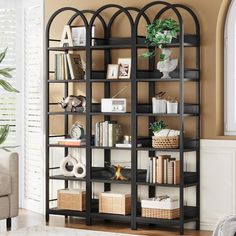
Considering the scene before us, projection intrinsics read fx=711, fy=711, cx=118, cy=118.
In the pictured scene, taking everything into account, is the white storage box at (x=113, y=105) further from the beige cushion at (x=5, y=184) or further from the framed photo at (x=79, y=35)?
the beige cushion at (x=5, y=184)

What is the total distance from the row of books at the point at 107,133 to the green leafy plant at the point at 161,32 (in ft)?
2.57

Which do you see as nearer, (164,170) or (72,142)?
(164,170)

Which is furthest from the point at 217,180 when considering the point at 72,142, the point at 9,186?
the point at 9,186

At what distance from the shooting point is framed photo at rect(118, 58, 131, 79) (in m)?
6.83

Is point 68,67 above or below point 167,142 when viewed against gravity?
above

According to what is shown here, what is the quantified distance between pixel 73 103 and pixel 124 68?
25.2 inches

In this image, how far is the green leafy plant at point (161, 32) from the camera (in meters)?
6.46

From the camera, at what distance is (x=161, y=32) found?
6.48 meters

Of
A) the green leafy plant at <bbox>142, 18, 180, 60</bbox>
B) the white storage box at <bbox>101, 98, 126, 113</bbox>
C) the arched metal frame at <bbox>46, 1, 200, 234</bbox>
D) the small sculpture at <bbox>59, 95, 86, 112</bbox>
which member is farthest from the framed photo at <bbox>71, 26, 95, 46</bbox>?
the green leafy plant at <bbox>142, 18, 180, 60</bbox>

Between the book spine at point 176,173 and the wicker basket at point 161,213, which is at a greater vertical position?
the book spine at point 176,173

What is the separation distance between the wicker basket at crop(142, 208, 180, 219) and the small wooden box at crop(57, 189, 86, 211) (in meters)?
0.70

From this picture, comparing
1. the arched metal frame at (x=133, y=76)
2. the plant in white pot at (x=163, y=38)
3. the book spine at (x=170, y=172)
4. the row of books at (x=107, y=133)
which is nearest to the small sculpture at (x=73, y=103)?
the arched metal frame at (x=133, y=76)

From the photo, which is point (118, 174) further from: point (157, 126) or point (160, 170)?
point (157, 126)

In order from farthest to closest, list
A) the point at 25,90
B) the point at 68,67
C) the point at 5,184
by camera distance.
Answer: the point at 25,90, the point at 68,67, the point at 5,184
